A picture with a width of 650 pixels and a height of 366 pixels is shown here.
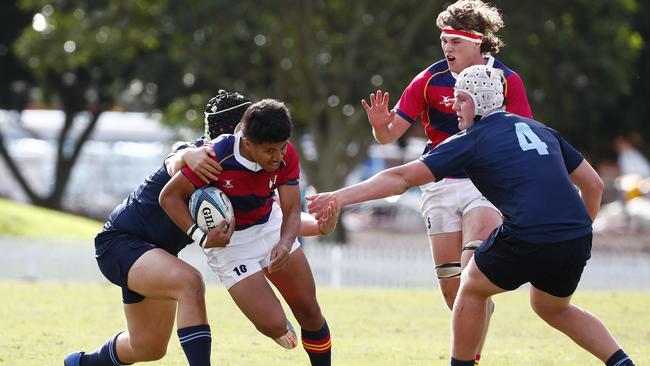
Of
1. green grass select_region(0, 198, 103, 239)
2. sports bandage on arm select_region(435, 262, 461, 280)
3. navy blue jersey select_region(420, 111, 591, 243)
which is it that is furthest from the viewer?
green grass select_region(0, 198, 103, 239)

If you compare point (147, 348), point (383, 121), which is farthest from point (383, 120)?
point (147, 348)

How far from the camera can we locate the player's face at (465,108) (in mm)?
6570

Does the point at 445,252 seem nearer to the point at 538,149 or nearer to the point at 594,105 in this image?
the point at 538,149

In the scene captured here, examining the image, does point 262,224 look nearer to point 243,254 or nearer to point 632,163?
point 243,254

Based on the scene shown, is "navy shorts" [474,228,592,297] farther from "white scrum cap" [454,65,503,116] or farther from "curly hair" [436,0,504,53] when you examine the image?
"curly hair" [436,0,504,53]

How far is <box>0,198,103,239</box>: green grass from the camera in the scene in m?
23.0

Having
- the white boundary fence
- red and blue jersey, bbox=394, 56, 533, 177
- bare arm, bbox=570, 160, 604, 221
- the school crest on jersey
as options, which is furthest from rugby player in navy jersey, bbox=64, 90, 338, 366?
the white boundary fence

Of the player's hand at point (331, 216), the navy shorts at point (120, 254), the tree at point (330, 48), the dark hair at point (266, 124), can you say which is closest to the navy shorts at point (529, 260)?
the player's hand at point (331, 216)

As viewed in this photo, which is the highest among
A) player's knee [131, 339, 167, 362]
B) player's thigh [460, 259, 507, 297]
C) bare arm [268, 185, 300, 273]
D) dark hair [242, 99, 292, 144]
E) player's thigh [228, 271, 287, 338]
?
dark hair [242, 99, 292, 144]

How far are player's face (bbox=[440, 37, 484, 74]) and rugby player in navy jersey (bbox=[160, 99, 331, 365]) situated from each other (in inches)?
58.8

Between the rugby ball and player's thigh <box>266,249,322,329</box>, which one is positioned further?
player's thigh <box>266,249,322,329</box>

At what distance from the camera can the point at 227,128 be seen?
23.2 ft

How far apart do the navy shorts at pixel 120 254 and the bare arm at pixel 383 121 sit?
187cm

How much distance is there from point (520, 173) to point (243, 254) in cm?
179
